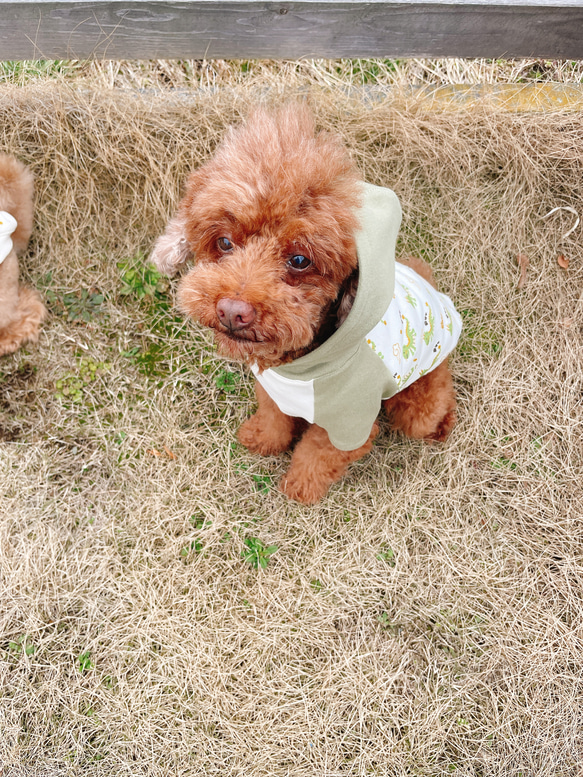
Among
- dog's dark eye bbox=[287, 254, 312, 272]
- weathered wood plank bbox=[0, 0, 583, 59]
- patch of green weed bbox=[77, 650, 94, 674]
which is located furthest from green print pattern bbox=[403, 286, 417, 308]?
patch of green weed bbox=[77, 650, 94, 674]

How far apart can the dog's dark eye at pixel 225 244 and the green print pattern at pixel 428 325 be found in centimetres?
85

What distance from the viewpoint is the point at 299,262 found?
1.47 meters

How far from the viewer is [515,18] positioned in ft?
7.55

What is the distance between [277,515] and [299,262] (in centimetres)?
135

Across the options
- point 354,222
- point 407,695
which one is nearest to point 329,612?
point 407,695

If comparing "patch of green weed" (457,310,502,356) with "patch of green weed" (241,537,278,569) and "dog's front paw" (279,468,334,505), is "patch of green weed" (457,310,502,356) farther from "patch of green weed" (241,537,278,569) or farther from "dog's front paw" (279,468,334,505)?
"patch of green weed" (241,537,278,569)

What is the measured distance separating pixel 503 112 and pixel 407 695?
2805 millimetres

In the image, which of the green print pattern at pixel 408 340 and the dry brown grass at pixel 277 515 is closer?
the green print pattern at pixel 408 340

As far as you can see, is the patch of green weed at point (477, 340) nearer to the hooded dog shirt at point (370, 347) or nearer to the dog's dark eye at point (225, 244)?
the hooded dog shirt at point (370, 347)

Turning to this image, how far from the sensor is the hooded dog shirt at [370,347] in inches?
58.2

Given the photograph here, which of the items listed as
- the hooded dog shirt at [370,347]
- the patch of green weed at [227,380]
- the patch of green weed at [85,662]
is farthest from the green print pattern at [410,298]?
the patch of green weed at [85,662]

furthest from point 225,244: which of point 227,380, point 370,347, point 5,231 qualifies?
point 5,231

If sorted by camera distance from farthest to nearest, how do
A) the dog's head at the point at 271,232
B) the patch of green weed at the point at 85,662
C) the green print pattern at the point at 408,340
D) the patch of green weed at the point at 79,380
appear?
the patch of green weed at the point at 79,380
the patch of green weed at the point at 85,662
the green print pattern at the point at 408,340
the dog's head at the point at 271,232

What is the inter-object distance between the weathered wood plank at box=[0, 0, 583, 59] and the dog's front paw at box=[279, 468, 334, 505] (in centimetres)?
192
